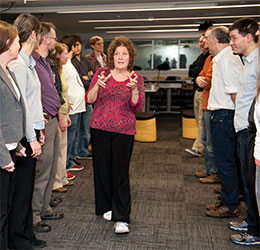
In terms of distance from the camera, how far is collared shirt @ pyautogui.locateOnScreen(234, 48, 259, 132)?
2.53 metres

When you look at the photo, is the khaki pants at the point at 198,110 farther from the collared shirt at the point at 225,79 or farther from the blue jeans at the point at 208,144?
the collared shirt at the point at 225,79

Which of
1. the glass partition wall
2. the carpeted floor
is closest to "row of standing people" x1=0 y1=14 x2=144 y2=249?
the carpeted floor

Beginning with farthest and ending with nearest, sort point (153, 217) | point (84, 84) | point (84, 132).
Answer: point (84, 132), point (84, 84), point (153, 217)

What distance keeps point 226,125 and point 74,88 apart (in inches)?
78.2

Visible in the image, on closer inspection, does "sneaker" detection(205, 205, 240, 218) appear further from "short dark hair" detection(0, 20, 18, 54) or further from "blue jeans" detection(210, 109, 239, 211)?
"short dark hair" detection(0, 20, 18, 54)

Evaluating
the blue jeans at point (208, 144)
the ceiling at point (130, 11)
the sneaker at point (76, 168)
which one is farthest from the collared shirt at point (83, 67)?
the ceiling at point (130, 11)

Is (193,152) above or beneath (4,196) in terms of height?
beneath

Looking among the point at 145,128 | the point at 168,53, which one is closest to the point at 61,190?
the point at 145,128

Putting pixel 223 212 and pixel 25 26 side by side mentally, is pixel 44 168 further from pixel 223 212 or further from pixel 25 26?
pixel 223 212

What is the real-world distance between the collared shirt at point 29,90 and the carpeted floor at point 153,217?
930 millimetres

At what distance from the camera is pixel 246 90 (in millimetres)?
2574

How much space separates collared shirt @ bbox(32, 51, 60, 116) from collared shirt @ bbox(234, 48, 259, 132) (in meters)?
1.44

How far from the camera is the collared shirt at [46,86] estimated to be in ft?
8.97

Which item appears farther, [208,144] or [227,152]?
[208,144]
